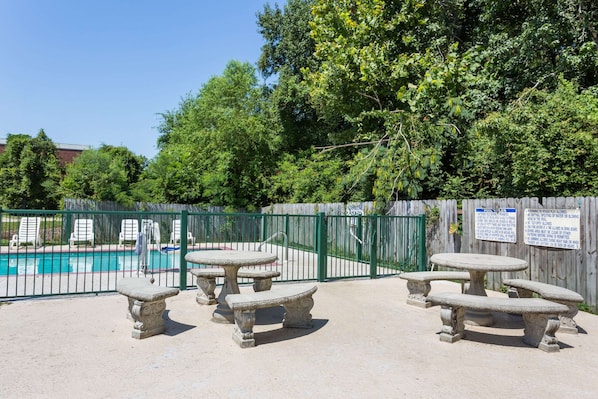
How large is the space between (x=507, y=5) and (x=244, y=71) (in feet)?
48.9

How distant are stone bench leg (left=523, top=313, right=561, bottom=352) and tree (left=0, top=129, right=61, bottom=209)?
1000 inches

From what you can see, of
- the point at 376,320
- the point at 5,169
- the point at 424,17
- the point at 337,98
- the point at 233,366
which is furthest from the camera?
the point at 5,169

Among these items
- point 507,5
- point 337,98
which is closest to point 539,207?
point 507,5

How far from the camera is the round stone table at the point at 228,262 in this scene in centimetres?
512

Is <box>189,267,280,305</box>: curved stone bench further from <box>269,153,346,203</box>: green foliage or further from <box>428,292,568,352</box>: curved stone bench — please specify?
<box>269,153,346,203</box>: green foliage

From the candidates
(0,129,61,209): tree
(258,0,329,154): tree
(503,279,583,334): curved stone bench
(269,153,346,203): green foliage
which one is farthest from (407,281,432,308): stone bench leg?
(0,129,61,209): tree

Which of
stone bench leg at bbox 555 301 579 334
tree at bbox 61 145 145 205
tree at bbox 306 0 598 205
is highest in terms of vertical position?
tree at bbox 306 0 598 205

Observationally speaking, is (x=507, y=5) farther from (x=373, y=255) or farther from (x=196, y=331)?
(x=196, y=331)

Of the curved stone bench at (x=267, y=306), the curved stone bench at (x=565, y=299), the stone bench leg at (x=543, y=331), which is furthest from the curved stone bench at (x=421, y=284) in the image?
the curved stone bench at (x=267, y=306)

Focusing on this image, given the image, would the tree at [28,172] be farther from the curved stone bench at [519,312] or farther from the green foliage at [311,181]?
the curved stone bench at [519,312]

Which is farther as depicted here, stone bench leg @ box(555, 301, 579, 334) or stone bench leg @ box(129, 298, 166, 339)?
stone bench leg @ box(555, 301, 579, 334)

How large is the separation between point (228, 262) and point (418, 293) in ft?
11.1

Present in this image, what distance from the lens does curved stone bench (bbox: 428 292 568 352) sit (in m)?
4.40

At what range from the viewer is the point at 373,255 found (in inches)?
364
